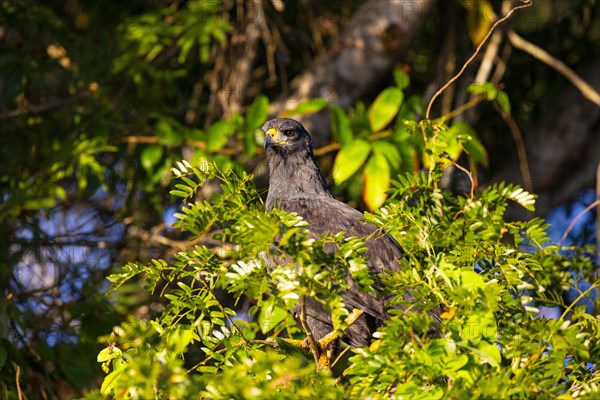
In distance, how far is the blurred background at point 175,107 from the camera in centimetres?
510

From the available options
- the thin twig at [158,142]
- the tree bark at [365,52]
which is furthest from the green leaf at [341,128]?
the tree bark at [365,52]

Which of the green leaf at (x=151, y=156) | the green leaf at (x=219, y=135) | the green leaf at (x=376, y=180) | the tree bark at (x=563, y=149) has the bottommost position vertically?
the tree bark at (x=563, y=149)

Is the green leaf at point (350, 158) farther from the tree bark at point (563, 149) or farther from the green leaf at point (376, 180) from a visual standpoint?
the tree bark at point (563, 149)

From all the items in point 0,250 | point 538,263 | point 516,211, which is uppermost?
point 538,263

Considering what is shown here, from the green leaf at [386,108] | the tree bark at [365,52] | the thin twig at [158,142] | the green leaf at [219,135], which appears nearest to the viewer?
the green leaf at [386,108]

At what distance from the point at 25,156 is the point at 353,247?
3.80 meters

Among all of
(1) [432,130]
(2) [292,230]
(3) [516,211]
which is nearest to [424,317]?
(2) [292,230]

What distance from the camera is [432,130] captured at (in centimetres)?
296

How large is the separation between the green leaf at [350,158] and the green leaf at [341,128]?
8 cm

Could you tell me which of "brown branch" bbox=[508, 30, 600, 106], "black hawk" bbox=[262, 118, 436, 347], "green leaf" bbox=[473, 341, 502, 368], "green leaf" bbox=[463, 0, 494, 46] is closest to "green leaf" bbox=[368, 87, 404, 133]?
"black hawk" bbox=[262, 118, 436, 347]

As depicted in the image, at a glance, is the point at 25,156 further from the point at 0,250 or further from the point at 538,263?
the point at 538,263

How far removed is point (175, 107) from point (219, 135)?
1.55 meters

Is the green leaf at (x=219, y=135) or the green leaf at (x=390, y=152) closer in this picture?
the green leaf at (x=390, y=152)

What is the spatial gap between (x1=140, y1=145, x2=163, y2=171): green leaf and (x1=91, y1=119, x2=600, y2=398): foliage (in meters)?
2.61
